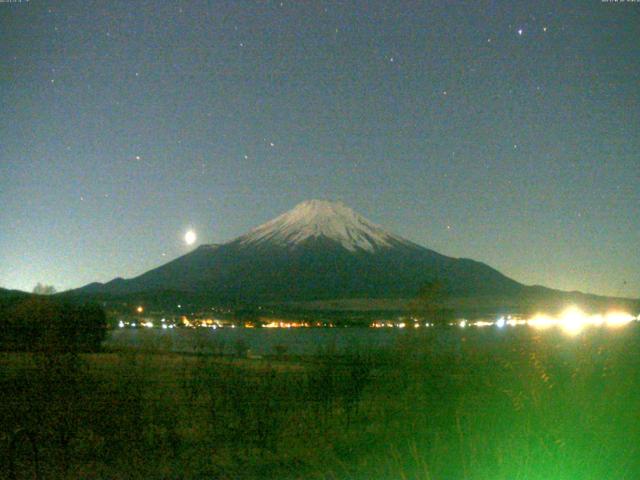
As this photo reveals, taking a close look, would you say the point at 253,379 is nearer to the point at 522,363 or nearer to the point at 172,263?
the point at 522,363

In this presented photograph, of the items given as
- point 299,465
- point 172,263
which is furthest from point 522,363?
point 172,263

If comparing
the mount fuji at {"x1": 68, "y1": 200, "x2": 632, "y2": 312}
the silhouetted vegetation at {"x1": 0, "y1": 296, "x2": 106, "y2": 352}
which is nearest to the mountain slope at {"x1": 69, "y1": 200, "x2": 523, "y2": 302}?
the mount fuji at {"x1": 68, "y1": 200, "x2": 632, "y2": 312}

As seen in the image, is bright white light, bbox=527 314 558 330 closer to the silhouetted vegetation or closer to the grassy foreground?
the grassy foreground

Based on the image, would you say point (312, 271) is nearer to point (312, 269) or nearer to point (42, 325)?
point (312, 269)

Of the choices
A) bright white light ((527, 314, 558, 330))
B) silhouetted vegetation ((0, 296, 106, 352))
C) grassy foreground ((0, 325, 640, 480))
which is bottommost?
grassy foreground ((0, 325, 640, 480))

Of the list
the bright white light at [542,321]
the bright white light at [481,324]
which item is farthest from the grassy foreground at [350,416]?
the bright white light at [542,321]

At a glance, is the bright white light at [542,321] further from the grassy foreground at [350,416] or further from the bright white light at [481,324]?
the grassy foreground at [350,416]
